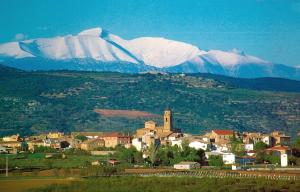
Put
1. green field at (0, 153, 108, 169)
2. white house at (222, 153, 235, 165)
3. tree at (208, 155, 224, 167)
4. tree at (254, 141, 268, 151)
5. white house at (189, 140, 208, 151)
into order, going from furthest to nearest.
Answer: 1. white house at (189, 140, 208, 151)
2. tree at (254, 141, 268, 151)
3. white house at (222, 153, 235, 165)
4. tree at (208, 155, 224, 167)
5. green field at (0, 153, 108, 169)

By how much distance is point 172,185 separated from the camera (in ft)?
242

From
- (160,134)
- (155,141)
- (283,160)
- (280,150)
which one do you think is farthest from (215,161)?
(160,134)

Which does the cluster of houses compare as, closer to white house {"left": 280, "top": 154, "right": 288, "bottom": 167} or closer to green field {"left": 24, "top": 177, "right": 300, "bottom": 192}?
white house {"left": 280, "top": 154, "right": 288, "bottom": 167}

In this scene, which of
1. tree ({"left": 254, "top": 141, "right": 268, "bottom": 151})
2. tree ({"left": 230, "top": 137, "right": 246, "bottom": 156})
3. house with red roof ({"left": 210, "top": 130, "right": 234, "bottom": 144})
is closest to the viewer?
tree ({"left": 230, "top": 137, "right": 246, "bottom": 156})

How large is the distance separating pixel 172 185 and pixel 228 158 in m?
33.7

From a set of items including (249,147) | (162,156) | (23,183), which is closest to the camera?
(23,183)

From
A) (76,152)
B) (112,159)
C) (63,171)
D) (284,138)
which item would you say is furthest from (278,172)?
(284,138)

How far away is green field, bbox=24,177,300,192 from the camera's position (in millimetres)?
71562

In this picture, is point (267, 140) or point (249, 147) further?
point (267, 140)

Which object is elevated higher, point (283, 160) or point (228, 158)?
point (228, 158)

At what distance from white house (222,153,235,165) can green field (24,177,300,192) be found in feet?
89.9

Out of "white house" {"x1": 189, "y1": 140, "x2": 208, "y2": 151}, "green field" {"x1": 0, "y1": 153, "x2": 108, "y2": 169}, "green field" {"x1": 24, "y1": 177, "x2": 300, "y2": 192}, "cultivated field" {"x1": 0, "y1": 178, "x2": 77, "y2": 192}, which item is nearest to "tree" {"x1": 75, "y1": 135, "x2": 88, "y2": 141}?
"white house" {"x1": 189, "y1": 140, "x2": 208, "y2": 151}

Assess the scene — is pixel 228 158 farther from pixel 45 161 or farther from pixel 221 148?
pixel 45 161

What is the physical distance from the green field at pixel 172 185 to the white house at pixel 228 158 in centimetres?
2741
